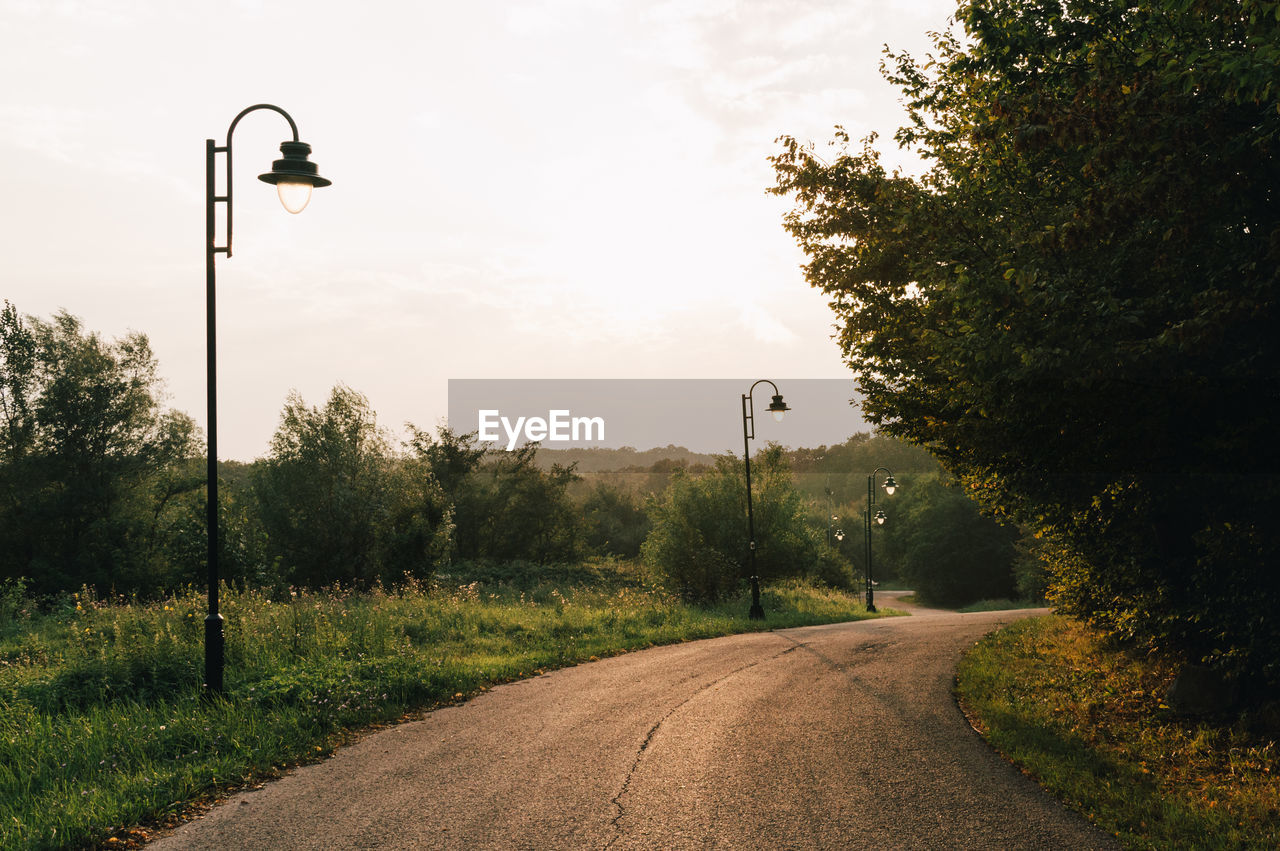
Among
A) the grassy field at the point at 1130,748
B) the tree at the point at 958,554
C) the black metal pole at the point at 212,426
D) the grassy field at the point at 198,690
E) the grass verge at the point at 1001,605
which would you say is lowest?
the grass verge at the point at 1001,605

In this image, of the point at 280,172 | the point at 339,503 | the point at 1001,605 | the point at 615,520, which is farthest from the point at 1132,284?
the point at 615,520

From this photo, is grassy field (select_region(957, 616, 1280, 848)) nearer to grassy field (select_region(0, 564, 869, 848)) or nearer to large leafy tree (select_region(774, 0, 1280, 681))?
large leafy tree (select_region(774, 0, 1280, 681))

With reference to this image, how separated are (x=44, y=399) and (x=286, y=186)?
37787 millimetres

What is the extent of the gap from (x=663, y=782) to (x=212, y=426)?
6.31m

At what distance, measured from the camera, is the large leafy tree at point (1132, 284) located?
689cm

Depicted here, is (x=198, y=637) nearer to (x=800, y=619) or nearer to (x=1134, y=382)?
(x=1134, y=382)

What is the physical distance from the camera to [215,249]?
941 cm

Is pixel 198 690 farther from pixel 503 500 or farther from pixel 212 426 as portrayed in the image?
pixel 503 500

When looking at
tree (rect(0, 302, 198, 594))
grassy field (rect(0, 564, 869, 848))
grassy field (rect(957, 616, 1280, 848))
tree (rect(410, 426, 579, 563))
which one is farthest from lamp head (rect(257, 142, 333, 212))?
tree (rect(410, 426, 579, 563))

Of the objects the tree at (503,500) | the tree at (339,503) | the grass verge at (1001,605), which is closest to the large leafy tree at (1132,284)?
the tree at (339,503)

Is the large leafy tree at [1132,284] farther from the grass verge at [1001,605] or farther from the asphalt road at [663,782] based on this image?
the grass verge at [1001,605]

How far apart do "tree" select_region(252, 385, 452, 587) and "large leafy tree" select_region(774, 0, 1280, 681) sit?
31.1 m

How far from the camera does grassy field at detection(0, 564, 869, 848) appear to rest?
654cm

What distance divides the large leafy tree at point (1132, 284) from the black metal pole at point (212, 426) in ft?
26.4
